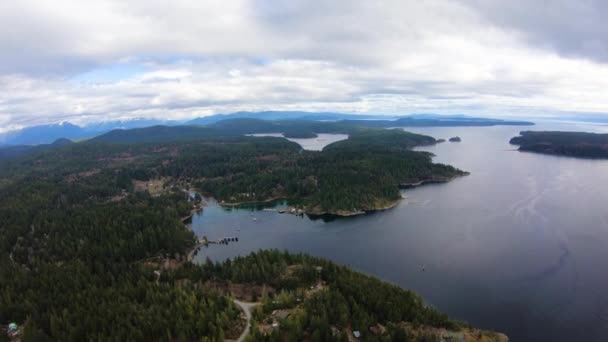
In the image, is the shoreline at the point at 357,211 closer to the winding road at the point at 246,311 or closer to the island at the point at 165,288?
the island at the point at 165,288

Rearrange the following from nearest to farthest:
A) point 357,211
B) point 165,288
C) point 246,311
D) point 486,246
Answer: point 246,311 < point 165,288 < point 486,246 < point 357,211

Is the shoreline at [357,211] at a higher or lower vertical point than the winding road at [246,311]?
higher

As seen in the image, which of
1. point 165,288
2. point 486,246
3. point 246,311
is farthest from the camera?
A: point 486,246

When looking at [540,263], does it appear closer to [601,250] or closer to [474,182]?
[601,250]

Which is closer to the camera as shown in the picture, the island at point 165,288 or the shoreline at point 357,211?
the island at point 165,288

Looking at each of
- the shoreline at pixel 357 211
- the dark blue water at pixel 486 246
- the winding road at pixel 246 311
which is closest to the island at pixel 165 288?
the winding road at pixel 246 311

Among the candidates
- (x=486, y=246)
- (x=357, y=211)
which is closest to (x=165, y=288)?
(x=357, y=211)

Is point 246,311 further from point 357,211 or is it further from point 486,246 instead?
point 357,211

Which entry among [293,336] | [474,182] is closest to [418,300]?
[293,336]
